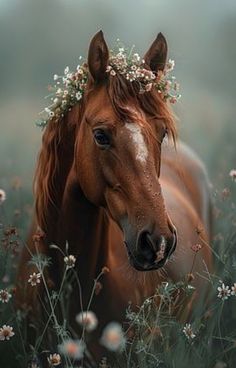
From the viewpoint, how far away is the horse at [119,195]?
1963 mm

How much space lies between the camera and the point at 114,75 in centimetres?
207

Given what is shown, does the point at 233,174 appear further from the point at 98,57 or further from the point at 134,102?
the point at 98,57

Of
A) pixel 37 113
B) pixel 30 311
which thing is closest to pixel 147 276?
pixel 30 311

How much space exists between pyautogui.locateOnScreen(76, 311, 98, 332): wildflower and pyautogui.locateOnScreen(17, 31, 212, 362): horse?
20 millimetres

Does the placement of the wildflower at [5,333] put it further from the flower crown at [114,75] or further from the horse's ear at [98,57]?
the horse's ear at [98,57]

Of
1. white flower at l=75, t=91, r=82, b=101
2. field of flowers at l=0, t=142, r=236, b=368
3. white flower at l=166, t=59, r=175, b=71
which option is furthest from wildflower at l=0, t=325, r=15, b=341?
white flower at l=166, t=59, r=175, b=71

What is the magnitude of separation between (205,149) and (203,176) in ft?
0.32

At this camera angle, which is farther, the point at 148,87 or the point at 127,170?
the point at 148,87

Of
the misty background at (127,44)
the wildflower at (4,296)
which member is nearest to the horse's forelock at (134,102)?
the misty background at (127,44)

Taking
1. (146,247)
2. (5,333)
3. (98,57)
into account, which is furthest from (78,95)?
(5,333)

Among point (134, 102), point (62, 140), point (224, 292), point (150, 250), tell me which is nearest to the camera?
point (150, 250)

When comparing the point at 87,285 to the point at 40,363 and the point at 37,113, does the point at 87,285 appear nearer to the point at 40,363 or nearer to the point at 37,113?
the point at 40,363

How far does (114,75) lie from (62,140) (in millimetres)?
274

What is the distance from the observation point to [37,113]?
7.52ft
